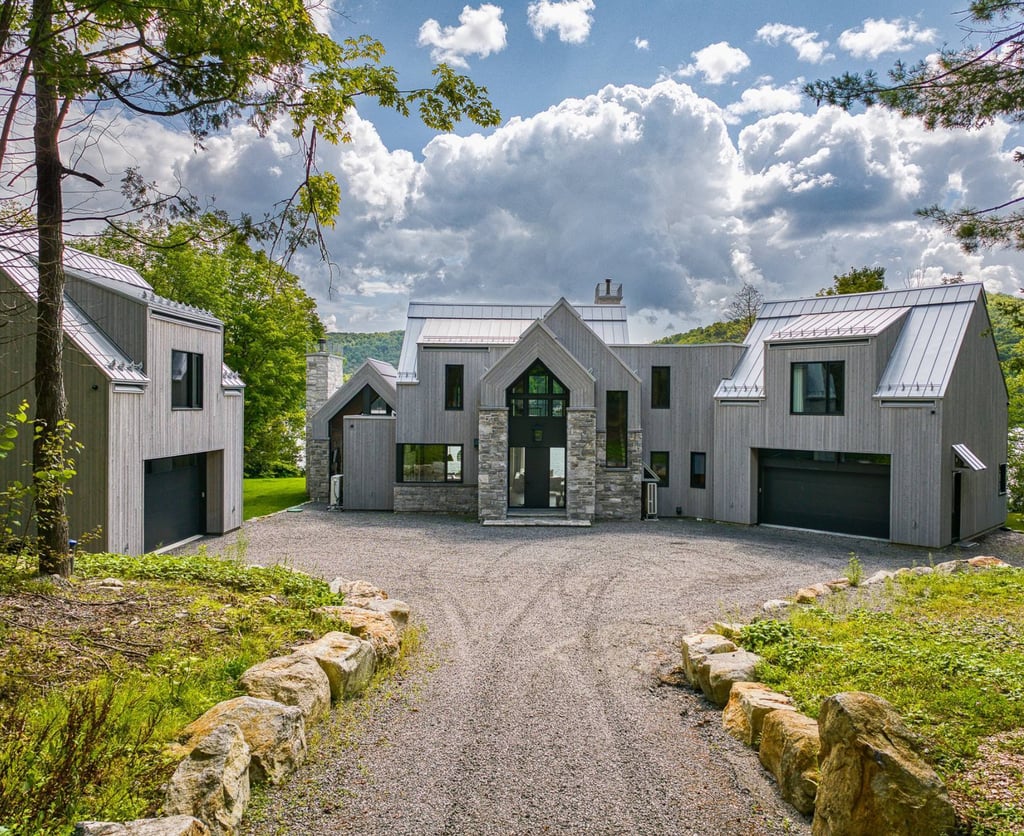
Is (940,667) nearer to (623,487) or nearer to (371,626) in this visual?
(371,626)

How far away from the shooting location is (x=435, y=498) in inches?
868

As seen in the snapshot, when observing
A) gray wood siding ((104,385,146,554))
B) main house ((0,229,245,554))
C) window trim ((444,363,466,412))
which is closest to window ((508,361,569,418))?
window trim ((444,363,466,412))

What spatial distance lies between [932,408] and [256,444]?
95.6 ft

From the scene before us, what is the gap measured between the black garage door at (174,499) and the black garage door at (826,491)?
15.9 metres

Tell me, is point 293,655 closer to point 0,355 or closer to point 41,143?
point 41,143

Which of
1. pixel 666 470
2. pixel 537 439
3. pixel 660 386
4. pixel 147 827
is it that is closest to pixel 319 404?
pixel 537 439

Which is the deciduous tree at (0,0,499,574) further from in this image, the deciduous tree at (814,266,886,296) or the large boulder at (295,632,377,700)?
the deciduous tree at (814,266,886,296)

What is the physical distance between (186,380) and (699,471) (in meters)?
15.2

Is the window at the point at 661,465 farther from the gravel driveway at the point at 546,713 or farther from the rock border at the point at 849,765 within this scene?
the rock border at the point at 849,765

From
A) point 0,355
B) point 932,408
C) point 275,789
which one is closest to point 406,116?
point 275,789

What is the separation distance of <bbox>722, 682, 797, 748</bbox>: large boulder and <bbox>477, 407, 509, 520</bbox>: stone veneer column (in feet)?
45.4

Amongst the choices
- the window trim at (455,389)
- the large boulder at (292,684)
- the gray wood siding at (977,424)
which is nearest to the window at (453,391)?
the window trim at (455,389)

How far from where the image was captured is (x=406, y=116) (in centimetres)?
681

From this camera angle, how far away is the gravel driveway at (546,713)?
490cm
